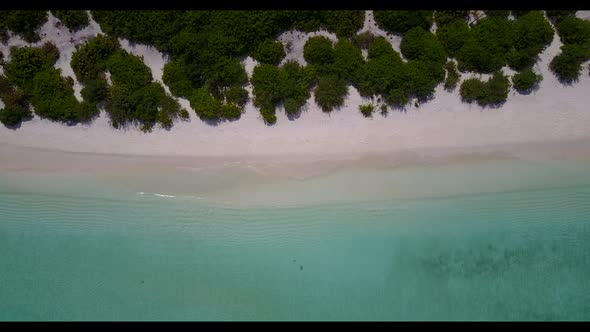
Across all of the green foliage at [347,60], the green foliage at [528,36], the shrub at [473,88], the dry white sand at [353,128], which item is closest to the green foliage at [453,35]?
the shrub at [473,88]

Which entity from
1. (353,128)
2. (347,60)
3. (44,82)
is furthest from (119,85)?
(353,128)

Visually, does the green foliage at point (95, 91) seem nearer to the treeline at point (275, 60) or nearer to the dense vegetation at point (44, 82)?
the treeline at point (275, 60)

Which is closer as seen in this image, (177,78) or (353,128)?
(177,78)

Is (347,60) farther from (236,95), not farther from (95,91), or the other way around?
(95,91)

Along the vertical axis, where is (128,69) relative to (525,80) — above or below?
above

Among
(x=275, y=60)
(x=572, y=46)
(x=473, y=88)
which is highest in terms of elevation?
(x=572, y=46)

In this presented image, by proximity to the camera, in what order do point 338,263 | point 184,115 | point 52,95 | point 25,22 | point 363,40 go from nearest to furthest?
point 25,22
point 363,40
point 52,95
point 184,115
point 338,263

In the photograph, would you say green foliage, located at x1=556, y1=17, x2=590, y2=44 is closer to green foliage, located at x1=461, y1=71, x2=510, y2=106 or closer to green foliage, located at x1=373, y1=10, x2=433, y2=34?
green foliage, located at x1=461, y1=71, x2=510, y2=106

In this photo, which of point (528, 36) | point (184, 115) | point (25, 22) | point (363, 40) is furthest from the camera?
point (184, 115)

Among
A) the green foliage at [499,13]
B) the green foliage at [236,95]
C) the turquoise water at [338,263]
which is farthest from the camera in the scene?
the turquoise water at [338,263]
